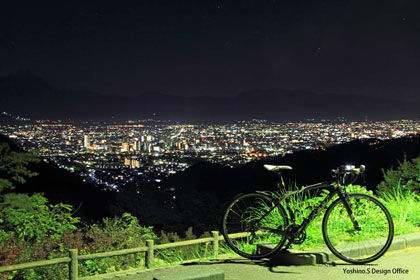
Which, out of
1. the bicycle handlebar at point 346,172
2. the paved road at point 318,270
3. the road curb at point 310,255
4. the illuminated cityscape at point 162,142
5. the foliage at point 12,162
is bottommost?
the paved road at point 318,270

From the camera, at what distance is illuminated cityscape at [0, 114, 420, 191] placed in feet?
199

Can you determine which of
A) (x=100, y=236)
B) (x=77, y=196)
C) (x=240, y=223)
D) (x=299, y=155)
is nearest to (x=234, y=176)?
(x=299, y=155)

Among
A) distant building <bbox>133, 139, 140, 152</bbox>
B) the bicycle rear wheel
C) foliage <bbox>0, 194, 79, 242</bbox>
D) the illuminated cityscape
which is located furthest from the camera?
distant building <bbox>133, 139, 140, 152</bbox>

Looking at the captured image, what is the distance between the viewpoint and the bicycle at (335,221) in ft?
18.6

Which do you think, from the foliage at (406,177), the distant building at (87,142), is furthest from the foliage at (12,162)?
the distant building at (87,142)

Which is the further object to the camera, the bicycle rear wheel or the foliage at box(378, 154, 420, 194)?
the foliage at box(378, 154, 420, 194)

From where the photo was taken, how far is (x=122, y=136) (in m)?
89.4

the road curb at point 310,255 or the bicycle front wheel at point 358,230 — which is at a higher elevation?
the bicycle front wheel at point 358,230

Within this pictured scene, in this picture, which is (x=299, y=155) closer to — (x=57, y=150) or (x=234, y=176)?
(x=234, y=176)

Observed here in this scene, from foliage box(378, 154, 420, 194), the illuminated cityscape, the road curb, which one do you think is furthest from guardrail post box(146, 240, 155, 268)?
the illuminated cityscape

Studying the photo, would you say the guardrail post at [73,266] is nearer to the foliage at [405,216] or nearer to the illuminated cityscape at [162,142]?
the foliage at [405,216]

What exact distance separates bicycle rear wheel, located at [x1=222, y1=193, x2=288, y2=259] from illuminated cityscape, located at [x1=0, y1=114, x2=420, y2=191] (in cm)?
4312

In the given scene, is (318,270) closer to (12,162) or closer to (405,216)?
(405,216)

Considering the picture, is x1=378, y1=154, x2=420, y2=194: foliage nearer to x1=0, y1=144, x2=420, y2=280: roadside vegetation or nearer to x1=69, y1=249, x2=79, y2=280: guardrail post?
x1=0, y1=144, x2=420, y2=280: roadside vegetation
